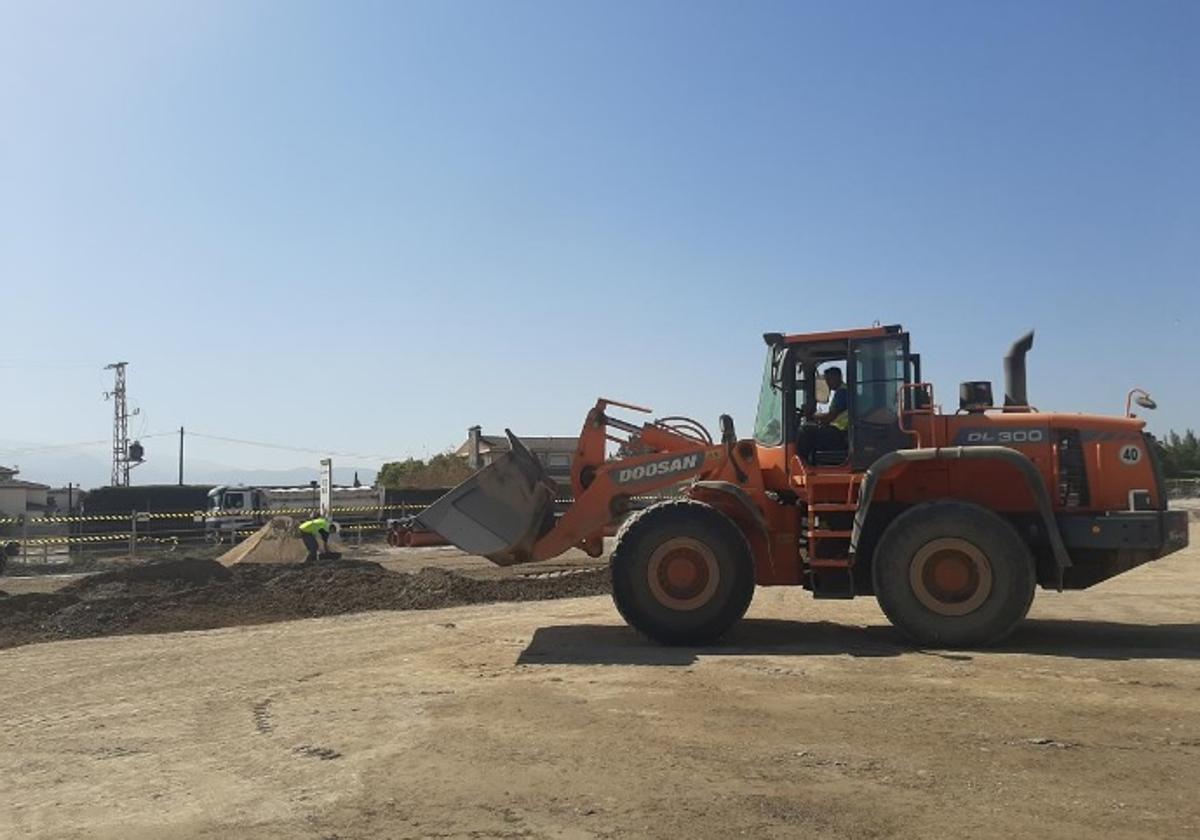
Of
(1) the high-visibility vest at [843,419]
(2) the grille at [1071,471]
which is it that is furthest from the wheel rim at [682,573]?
(2) the grille at [1071,471]

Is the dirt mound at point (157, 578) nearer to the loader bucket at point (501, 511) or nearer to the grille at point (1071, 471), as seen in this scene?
the loader bucket at point (501, 511)

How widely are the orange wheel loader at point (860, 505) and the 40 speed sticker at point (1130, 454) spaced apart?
0.05ft

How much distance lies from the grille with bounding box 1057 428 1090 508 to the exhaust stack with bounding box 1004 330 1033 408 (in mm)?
917

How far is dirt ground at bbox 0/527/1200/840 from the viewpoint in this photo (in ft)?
17.3

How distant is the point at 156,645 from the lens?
1123cm

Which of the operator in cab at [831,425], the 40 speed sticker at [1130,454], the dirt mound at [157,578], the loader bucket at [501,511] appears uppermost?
the operator in cab at [831,425]

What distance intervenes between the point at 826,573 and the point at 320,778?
5.81m

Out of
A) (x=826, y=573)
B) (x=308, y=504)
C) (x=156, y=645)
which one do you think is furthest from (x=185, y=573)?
(x=308, y=504)

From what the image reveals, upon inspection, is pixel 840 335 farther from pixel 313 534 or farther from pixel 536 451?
pixel 313 534

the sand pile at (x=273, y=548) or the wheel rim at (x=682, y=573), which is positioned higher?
the wheel rim at (x=682, y=573)

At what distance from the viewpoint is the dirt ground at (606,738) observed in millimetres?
5270

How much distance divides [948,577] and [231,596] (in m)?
10.1

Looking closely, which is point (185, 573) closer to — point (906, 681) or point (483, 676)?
point (483, 676)

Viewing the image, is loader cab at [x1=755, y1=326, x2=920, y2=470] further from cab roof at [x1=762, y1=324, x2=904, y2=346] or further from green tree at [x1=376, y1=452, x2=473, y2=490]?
green tree at [x1=376, y1=452, x2=473, y2=490]
